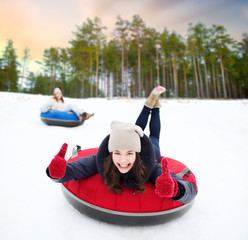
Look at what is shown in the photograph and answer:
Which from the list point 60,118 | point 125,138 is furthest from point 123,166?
point 60,118

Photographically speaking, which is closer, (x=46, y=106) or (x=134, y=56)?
(x=46, y=106)

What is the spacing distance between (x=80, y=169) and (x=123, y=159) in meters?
0.49

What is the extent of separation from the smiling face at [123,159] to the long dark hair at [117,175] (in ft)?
0.23

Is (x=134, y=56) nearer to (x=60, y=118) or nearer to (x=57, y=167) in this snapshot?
(x=60, y=118)

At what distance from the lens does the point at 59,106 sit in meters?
4.79

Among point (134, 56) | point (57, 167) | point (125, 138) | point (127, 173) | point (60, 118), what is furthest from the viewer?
point (134, 56)

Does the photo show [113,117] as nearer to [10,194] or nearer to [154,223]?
[10,194]

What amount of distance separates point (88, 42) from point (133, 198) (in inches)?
743

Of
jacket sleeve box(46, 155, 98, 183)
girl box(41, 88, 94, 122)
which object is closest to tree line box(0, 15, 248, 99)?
girl box(41, 88, 94, 122)

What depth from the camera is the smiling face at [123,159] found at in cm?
127

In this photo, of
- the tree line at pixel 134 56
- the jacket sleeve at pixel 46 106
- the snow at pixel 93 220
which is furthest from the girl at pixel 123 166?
the tree line at pixel 134 56

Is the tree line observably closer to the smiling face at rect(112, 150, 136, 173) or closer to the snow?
the snow

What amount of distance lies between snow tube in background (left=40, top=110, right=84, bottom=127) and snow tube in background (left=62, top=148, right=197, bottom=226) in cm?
328

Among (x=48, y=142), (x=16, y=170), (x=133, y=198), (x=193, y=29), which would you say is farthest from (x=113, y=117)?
(x=193, y=29)
